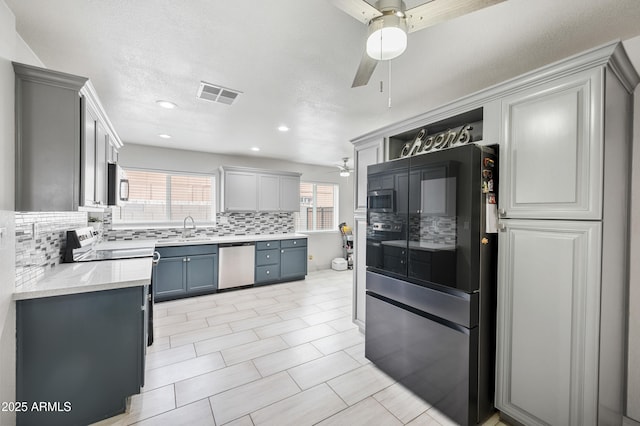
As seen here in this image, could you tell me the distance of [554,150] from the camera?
58.3 inches

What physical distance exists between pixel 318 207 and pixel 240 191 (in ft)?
6.92

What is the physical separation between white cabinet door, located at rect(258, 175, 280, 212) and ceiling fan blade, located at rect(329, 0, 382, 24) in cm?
422

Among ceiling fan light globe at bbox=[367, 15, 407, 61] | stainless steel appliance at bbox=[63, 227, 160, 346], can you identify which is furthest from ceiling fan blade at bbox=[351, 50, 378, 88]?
stainless steel appliance at bbox=[63, 227, 160, 346]

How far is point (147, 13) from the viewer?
1.45 meters

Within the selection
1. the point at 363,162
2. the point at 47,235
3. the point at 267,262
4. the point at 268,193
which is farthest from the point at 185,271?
the point at 363,162

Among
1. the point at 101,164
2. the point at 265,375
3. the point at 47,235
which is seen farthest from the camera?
the point at 101,164

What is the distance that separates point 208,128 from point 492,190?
328 centimetres

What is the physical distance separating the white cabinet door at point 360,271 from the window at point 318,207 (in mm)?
3259

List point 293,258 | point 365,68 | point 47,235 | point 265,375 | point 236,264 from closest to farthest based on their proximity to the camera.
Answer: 1. point 365,68
2. point 47,235
3. point 265,375
4. point 236,264
5. point 293,258

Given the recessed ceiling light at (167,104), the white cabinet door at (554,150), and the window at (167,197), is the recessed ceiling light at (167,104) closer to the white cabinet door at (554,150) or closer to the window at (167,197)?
the window at (167,197)

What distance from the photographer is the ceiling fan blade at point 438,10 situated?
3.41ft

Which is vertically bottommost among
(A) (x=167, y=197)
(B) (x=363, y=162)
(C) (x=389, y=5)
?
(A) (x=167, y=197)

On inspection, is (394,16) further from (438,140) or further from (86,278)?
(86,278)

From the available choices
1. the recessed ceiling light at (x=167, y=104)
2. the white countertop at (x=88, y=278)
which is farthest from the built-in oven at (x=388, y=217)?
the recessed ceiling light at (x=167, y=104)
